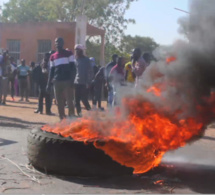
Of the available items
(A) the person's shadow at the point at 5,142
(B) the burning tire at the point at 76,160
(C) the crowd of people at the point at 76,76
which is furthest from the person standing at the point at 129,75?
(B) the burning tire at the point at 76,160

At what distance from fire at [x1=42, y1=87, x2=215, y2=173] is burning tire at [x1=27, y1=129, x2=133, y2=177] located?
9 centimetres

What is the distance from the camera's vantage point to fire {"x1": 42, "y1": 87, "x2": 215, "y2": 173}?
15.8ft

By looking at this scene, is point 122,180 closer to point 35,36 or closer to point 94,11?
point 35,36

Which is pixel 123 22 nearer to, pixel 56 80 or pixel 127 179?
pixel 56 80

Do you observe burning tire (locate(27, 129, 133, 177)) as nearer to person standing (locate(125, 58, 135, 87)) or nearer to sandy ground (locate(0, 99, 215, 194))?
sandy ground (locate(0, 99, 215, 194))

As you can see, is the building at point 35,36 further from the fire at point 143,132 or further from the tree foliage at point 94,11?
the fire at point 143,132

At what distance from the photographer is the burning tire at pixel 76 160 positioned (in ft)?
15.6

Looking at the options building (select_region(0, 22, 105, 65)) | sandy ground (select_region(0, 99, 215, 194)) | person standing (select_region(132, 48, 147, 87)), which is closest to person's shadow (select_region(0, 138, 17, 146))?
sandy ground (select_region(0, 99, 215, 194))

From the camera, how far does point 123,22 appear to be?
43281mm

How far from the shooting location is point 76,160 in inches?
187

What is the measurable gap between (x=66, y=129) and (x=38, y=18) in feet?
163

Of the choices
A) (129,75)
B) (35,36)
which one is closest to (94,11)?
(35,36)

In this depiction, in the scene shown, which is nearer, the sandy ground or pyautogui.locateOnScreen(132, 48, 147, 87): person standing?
the sandy ground

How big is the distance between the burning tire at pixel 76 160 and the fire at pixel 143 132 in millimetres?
87
